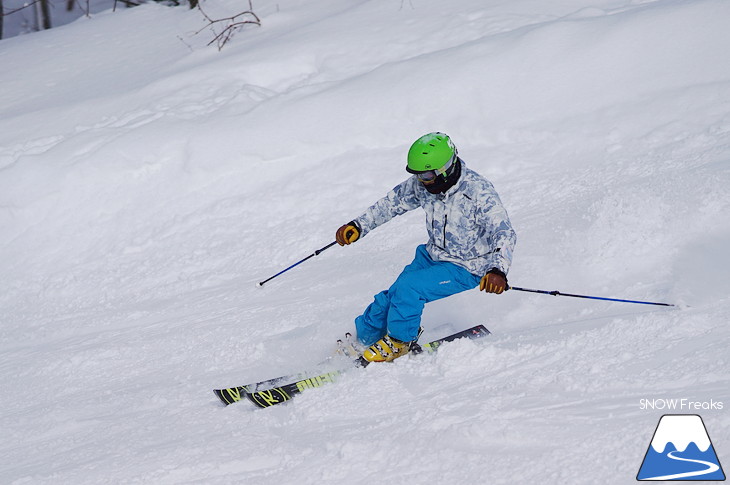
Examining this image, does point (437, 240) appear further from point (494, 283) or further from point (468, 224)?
point (494, 283)

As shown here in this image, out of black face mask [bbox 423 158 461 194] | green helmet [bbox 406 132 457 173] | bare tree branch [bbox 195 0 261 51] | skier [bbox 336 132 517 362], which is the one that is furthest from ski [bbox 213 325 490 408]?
bare tree branch [bbox 195 0 261 51]

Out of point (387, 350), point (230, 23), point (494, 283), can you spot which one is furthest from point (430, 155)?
point (230, 23)

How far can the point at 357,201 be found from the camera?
796 centimetres

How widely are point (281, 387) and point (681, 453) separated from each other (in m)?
2.42

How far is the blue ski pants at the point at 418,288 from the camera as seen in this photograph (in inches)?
199

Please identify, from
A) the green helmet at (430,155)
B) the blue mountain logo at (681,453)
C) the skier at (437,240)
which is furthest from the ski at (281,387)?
the blue mountain logo at (681,453)

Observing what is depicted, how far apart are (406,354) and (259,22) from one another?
8228 mm

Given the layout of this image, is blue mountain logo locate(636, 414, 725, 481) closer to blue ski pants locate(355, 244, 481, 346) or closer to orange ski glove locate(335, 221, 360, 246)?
blue ski pants locate(355, 244, 481, 346)

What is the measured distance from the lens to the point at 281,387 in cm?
496

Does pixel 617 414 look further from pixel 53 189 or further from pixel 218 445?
pixel 53 189

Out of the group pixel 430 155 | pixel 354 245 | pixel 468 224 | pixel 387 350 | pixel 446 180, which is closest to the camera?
pixel 430 155

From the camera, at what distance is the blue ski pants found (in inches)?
199

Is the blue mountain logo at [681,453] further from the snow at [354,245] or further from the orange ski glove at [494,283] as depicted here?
the orange ski glove at [494,283]

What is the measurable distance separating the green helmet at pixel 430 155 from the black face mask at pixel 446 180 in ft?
0.29
